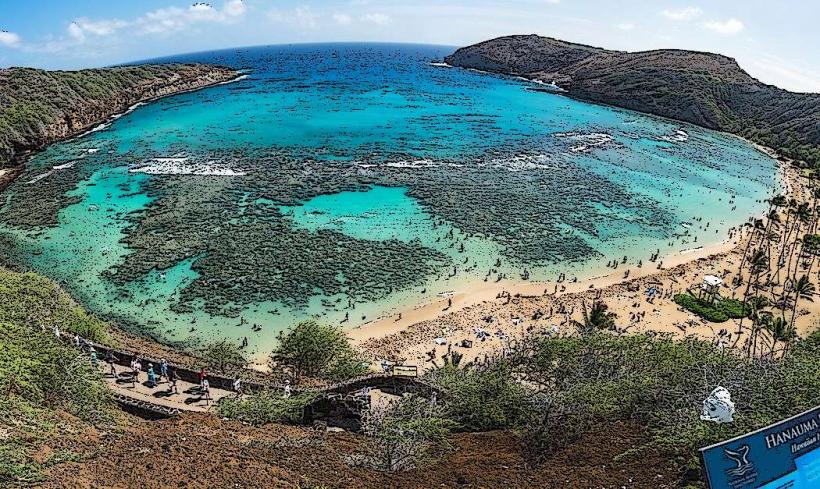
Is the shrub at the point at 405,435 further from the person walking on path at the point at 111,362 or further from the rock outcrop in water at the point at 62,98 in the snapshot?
the rock outcrop in water at the point at 62,98

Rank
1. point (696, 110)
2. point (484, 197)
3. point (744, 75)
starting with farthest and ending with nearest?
point (744, 75)
point (696, 110)
point (484, 197)

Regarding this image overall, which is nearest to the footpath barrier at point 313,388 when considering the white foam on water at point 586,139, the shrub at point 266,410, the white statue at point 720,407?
the shrub at point 266,410

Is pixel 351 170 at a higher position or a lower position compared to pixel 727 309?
higher

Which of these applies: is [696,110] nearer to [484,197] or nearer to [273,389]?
[484,197]

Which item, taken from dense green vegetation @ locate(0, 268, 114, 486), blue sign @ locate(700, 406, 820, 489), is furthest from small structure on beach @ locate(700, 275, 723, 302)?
dense green vegetation @ locate(0, 268, 114, 486)

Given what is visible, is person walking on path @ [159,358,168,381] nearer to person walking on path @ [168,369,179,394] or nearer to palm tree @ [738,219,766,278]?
person walking on path @ [168,369,179,394]

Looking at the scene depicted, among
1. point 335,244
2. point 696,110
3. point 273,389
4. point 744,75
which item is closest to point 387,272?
point 335,244

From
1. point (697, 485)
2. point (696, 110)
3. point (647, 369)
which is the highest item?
point (696, 110)
